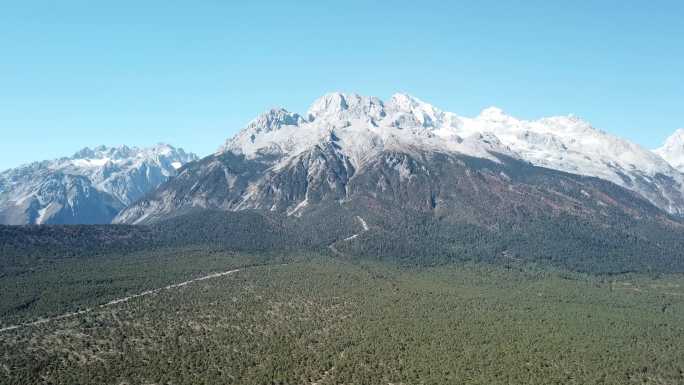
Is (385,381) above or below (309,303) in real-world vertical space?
below

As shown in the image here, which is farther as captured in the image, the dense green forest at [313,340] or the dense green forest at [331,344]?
the dense green forest at [313,340]

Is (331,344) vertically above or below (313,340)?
below

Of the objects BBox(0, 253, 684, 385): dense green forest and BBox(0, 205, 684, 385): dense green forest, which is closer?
BBox(0, 253, 684, 385): dense green forest

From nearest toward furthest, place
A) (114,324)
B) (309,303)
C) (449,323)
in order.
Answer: (114,324)
(449,323)
(309,303)

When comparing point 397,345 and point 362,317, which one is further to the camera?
point 362,317

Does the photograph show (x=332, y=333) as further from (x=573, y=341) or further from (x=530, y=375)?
(x=573, y=341)

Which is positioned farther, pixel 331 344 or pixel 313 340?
pixel 313 340

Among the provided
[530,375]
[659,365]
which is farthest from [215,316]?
[659,365]

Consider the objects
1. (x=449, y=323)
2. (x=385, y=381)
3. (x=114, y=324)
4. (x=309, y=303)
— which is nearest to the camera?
(x=385, y=381)
